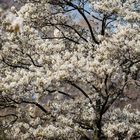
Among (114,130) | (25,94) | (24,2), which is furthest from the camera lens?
(24,2)

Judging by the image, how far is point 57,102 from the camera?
17.6 metres

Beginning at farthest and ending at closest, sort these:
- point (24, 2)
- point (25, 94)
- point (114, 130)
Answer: point (24, 2)
point (114, 130)
point (25, 94)

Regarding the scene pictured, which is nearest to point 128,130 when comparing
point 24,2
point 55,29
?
point 55,29

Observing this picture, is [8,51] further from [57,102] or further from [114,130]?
[114,130]

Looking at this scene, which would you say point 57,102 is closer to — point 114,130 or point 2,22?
point 114,130

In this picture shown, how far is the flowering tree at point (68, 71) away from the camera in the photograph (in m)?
16.0

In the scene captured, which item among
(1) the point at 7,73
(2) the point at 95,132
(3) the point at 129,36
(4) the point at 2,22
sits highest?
(4) the point at 2,22

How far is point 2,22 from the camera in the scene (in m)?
18.2

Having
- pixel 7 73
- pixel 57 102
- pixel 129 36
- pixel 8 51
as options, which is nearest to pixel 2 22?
pixel 8 51

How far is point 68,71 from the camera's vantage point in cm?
1566

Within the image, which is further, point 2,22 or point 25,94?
point 2,22

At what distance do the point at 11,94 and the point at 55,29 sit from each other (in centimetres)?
444

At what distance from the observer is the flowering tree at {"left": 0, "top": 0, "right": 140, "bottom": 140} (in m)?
16.0

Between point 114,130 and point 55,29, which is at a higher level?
point 55,29
